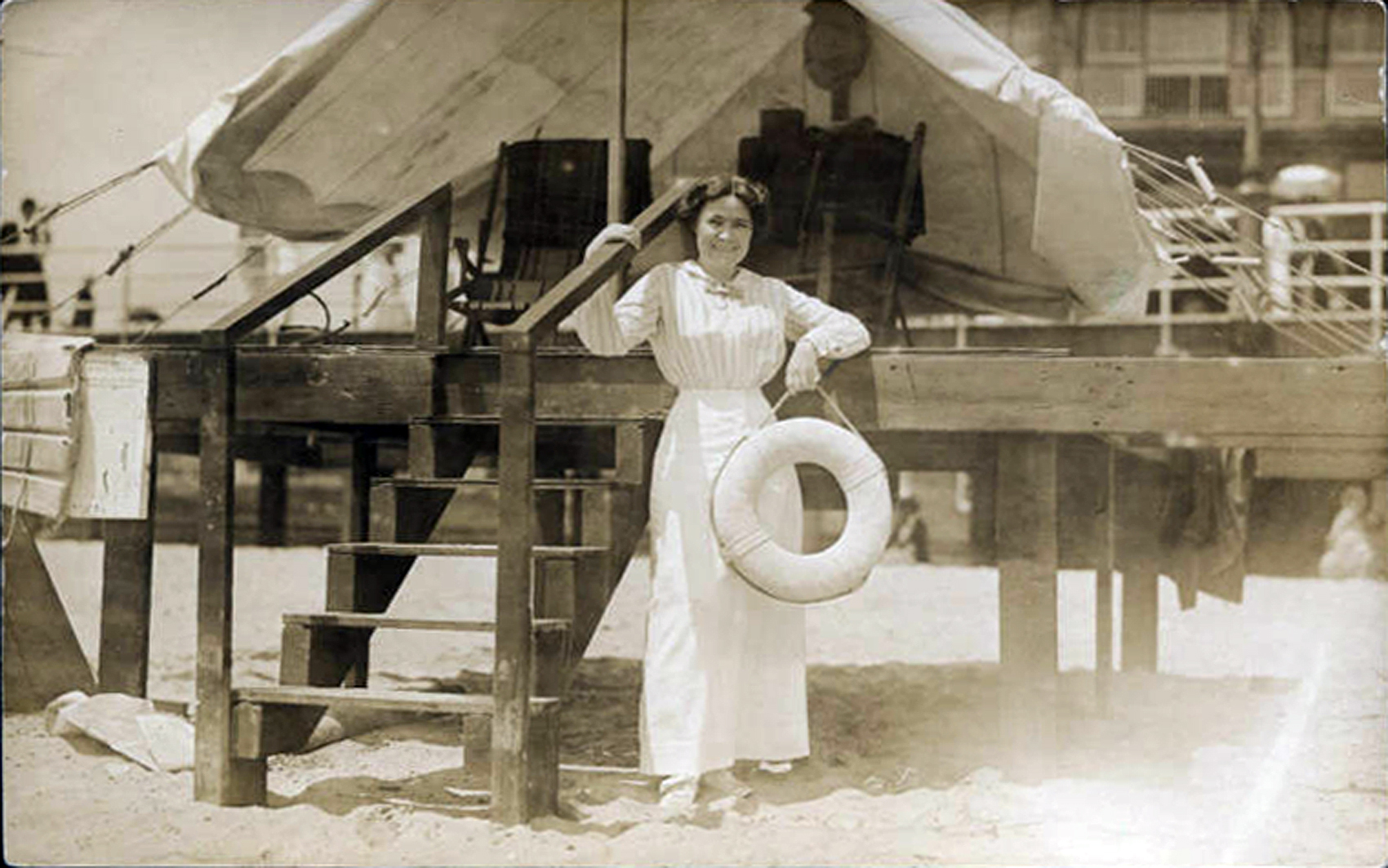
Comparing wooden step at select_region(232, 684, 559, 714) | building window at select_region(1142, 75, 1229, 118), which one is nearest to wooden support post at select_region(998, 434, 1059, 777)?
wooden step at select_region(232, 684, 559, 714)

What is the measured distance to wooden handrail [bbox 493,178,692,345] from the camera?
428 centimetres

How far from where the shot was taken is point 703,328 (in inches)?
188

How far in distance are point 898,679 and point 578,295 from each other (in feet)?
14.9

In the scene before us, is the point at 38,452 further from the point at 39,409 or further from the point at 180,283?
the point at 180,283

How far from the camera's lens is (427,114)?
23.2 feet

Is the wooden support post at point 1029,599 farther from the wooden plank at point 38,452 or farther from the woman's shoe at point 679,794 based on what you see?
the wooden plank at point 38,452

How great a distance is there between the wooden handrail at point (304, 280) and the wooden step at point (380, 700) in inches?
41.7

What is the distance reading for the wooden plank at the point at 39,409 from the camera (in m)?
5.27

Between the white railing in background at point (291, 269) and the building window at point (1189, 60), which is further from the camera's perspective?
the building window at point (1189, 60)

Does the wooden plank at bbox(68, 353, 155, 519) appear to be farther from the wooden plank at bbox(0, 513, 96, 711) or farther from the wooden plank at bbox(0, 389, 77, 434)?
the wooden plank at bbox(0, 513, 96, 711)

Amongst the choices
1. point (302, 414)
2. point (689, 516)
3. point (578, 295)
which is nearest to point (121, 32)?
point (302, 414)

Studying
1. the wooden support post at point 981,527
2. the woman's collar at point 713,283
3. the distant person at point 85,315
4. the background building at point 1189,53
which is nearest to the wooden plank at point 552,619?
the woman's collar at point 713,283

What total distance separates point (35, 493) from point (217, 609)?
149 centimetres

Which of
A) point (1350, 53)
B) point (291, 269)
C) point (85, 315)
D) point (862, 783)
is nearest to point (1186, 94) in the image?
point (1350, 53)
